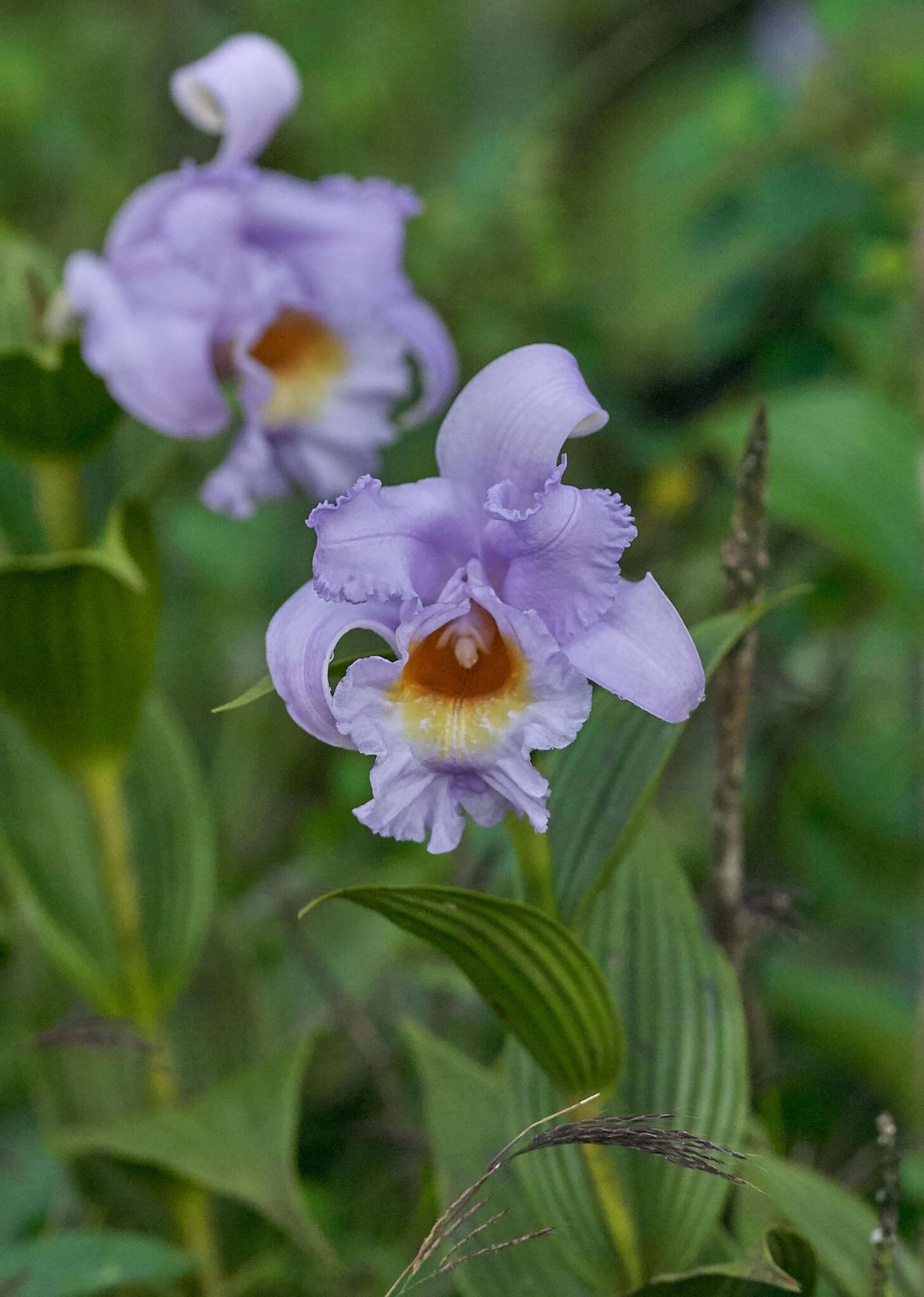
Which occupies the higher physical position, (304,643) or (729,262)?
(729,262)

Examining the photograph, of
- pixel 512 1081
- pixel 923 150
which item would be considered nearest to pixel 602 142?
pixel 923 150

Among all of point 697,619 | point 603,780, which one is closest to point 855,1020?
point 697,619

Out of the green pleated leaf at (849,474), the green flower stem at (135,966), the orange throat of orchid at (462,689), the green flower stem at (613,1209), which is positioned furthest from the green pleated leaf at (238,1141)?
the green pleated leaf at (849,474)

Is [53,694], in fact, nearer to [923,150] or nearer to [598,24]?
[923,150]

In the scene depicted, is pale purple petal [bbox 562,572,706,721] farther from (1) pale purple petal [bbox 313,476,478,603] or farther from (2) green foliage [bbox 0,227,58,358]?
(2) green foliage [bbox 0,227,58,358]

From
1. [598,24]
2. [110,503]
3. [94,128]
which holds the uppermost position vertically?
[598,24]

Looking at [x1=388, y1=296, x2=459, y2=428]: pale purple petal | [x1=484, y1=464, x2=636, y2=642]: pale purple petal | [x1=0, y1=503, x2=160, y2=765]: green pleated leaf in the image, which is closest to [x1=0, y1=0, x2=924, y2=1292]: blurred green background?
[x1=0, y1=503, x2=160, y2=765]: green pleated leaf
